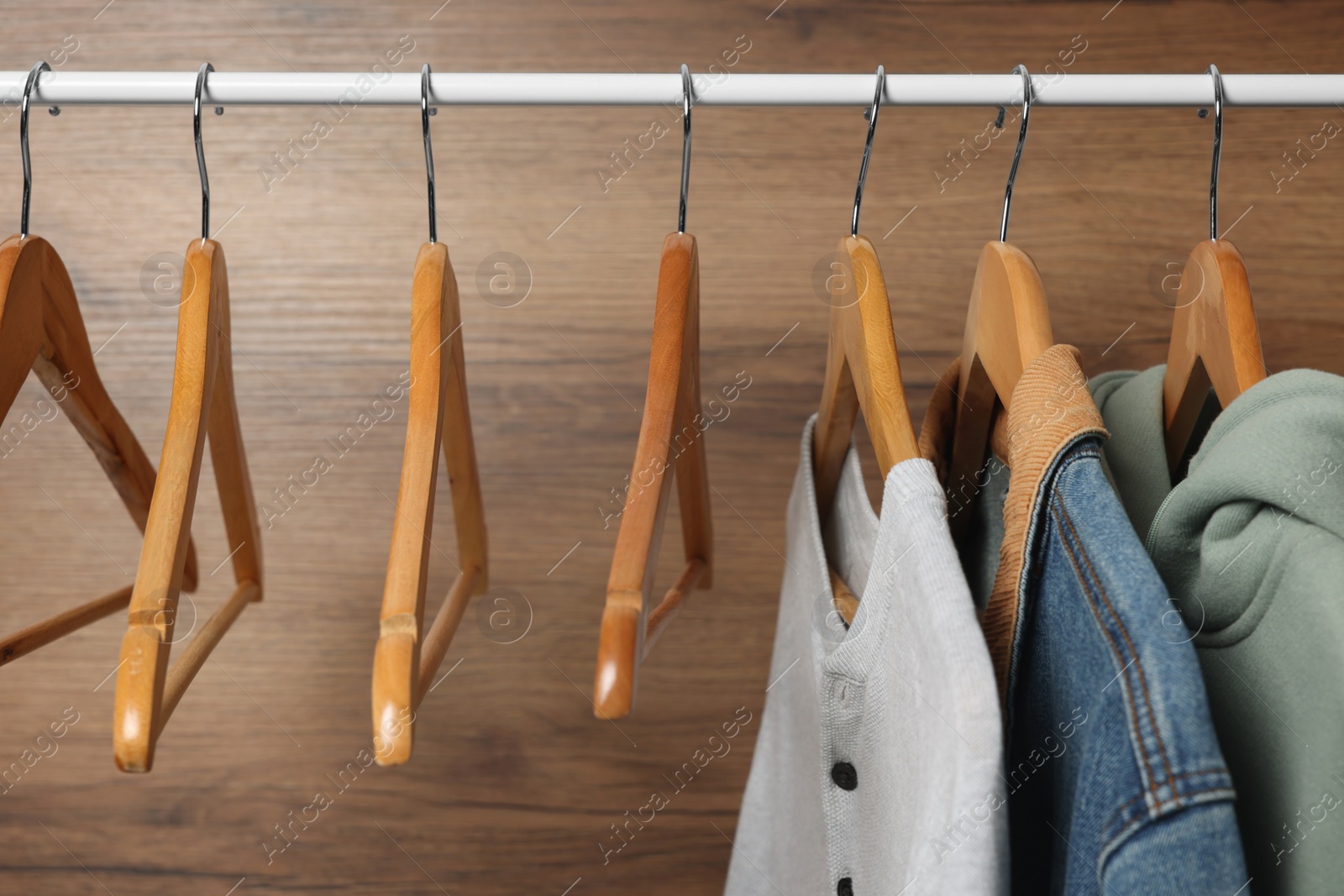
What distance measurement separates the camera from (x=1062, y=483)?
0.40 m

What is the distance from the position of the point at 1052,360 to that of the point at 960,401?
0.14 metres

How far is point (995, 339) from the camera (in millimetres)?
514

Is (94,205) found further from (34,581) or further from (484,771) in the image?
(484,771)

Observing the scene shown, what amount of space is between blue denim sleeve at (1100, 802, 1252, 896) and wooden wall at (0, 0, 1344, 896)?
0.60 m

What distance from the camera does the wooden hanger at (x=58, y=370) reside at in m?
0.54

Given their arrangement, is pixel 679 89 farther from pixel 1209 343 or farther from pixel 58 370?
pixel 58 370

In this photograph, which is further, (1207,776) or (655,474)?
(655,474)

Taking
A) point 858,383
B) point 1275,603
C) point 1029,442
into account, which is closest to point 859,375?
point 858,383

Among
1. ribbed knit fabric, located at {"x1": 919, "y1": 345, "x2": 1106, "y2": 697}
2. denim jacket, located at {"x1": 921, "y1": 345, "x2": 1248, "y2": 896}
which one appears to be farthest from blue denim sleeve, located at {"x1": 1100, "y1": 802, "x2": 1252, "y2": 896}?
ribbed knit fabric, located at {"x1": 919, "y1": 345, "x2": 1106, "y2": 697}

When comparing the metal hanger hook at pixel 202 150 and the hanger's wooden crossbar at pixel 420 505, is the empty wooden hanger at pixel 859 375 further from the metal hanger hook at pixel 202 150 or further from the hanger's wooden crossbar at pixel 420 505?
the metal hanger hook at pixel 202 150

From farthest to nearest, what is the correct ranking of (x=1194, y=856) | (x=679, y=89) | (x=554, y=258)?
(x=554, y=258) → (x=679, y=89) → (x=1194, y=856)

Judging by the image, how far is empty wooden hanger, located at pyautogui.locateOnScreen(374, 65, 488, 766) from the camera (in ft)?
1.39

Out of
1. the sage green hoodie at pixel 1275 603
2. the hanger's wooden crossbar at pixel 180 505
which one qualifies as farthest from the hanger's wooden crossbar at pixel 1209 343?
the hanger's wooden crossbar at pixel 180 505

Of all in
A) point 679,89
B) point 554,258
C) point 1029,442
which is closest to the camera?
point 1029,442
